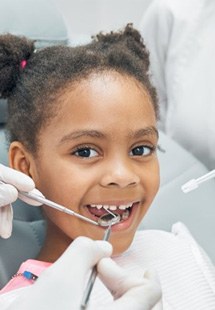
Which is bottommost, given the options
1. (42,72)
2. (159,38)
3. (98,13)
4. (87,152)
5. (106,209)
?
(106,209)

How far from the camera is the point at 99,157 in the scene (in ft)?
3.26

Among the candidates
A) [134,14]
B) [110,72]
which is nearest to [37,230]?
[110,72]

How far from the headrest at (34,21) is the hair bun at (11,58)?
237 millimetres

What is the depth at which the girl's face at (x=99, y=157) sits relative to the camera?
98cm

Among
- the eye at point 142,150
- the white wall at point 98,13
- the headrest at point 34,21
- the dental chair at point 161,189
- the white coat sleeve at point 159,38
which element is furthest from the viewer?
the white wall at point 98,13

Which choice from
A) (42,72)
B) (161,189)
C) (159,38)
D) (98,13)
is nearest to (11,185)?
(42,72)

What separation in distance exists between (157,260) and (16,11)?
74cm

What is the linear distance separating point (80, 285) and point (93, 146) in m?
0.32

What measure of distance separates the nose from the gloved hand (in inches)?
7.9

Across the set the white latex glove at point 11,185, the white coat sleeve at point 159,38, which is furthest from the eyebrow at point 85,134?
the white coat sleeve at point 159,38

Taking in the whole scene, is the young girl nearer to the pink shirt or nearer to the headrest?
the pink shirt

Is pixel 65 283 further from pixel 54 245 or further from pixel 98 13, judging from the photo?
pixel 98 13

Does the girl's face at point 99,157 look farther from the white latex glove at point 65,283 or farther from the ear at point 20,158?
the white latex glove at point 65,283

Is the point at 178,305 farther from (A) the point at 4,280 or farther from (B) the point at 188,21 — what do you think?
(B) the point at 188,21
